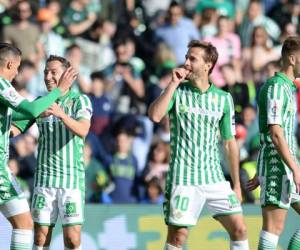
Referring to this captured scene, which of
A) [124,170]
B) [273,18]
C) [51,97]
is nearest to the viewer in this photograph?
[51,97]

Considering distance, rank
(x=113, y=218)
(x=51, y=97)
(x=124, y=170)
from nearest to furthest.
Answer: (x=51, y=97)
(x=113, y=218)
(x=124, y=170)

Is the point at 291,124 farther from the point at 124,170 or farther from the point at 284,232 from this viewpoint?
the point at 124,170

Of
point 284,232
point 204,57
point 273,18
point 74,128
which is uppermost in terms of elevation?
point 273,18

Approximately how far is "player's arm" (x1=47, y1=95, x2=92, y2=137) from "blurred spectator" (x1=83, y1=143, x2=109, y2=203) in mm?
4167

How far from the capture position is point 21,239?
10.4 meters

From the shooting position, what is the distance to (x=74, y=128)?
10.6 meters

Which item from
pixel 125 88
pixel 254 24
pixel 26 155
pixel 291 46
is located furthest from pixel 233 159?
pixel 254 24

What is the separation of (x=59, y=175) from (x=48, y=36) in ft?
21.6

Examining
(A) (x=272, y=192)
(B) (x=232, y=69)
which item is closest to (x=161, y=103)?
(A) (x=272, y=192)

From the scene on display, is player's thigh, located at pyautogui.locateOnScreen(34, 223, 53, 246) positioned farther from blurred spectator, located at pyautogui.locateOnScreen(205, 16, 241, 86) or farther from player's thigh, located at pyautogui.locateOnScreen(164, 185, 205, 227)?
blurred spectator, located at pyautogui.locateOnScreen(205, 16, 241, 86)

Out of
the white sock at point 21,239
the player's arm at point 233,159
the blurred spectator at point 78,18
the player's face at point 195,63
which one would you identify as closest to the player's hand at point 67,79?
the player's face at point 195,63

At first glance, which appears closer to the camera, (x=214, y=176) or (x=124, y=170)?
(x=214, y=176)

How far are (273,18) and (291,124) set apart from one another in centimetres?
844

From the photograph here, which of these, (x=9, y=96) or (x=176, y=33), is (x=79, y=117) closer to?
(x=9, y=96)
